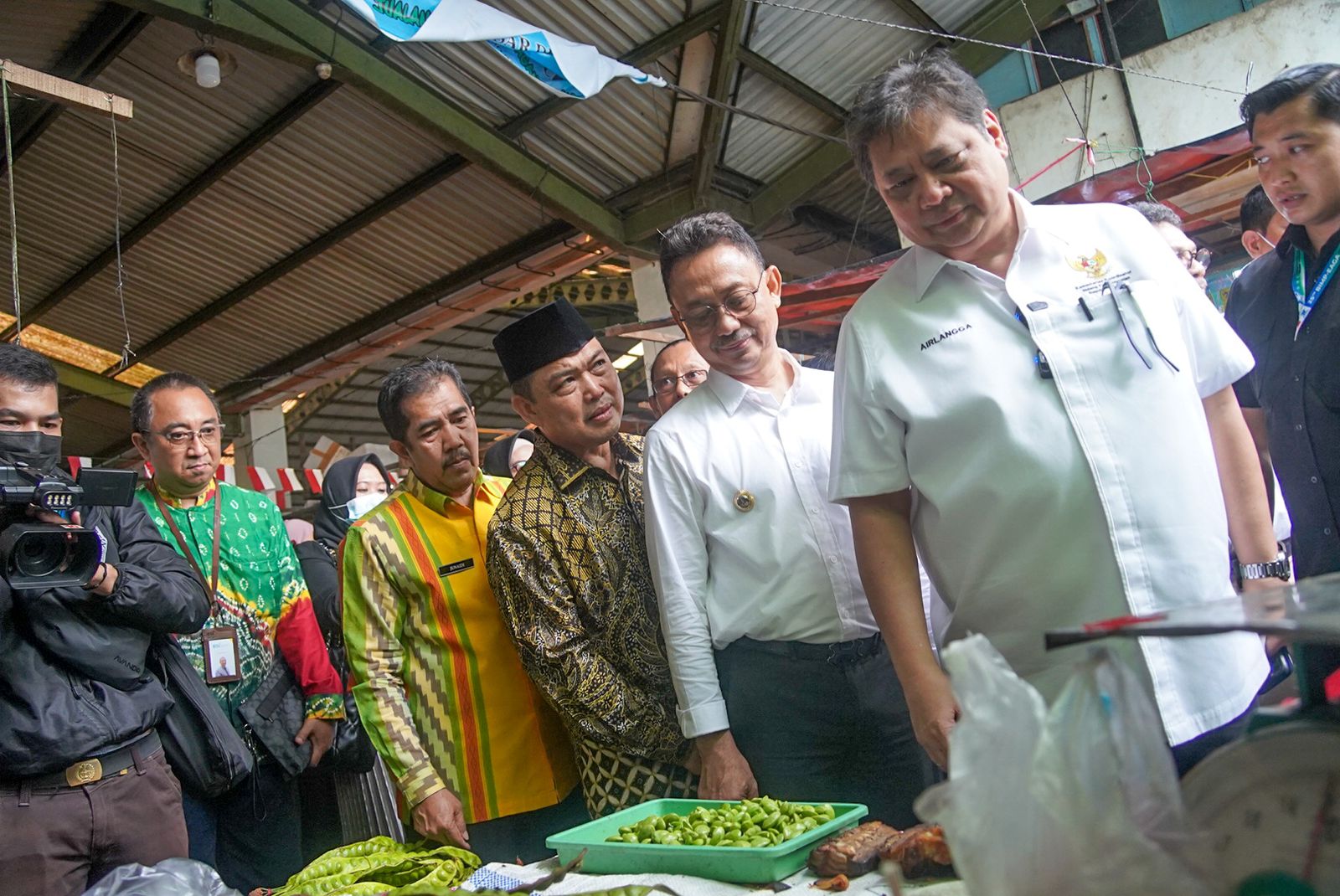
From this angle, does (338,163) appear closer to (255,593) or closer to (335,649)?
(335,649)

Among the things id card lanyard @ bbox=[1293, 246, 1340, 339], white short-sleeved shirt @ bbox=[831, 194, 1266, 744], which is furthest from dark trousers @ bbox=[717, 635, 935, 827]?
id card lanyard @ bbox=[1293, 246, 1340, 339]

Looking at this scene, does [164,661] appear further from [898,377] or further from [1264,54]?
[1264,54]

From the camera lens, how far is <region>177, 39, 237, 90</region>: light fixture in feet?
18.3

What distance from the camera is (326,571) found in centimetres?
369

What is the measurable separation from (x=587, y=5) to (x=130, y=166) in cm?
376

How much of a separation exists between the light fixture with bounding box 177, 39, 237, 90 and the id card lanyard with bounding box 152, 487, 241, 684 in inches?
141

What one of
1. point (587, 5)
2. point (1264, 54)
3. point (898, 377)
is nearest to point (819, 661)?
point (898, 377)

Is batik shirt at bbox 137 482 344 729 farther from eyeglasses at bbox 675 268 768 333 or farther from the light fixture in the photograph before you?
the light fixture

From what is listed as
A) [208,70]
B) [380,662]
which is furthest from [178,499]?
[208,70]

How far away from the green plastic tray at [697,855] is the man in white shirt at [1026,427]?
0.21 metres

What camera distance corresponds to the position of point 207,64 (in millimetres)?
5578

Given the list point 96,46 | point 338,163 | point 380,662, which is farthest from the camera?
point 338,163

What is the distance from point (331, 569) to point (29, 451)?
1.68 meters

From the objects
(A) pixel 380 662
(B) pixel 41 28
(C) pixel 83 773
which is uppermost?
(B) pixel 41 28
